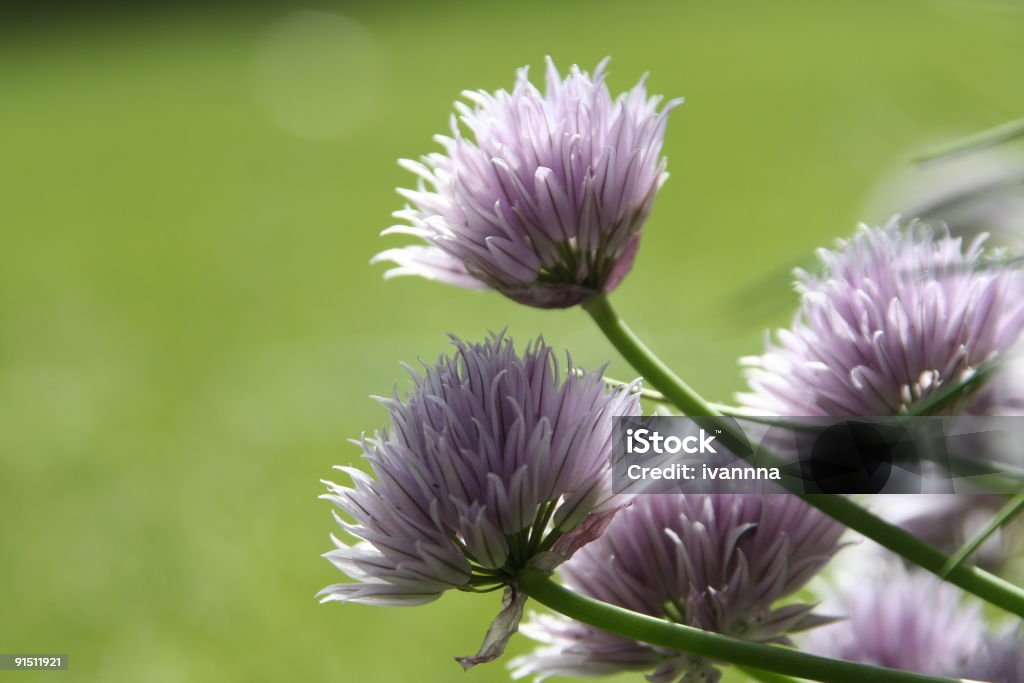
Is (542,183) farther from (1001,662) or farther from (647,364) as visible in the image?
(1001,662)

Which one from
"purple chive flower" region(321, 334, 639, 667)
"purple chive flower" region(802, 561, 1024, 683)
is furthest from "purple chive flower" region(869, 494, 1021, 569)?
"purple chive flower" region(321, 334, 639, 667)

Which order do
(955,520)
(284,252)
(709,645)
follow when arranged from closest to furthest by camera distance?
(709,645), (955,520), (284,252)

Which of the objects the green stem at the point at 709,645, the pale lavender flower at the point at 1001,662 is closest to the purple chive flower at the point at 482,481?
the green stem at the point at 709,645

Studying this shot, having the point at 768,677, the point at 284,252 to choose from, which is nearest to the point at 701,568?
the point at 768,677

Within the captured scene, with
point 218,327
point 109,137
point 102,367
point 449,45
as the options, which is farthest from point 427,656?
point 449,45

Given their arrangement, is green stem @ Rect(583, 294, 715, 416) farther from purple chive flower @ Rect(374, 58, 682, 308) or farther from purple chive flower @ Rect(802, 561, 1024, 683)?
purple chive flower @ Rect(802, 561, 1024, 683)

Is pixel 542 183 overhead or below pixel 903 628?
overhead

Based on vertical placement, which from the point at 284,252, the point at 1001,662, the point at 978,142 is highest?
the point at 284,252
